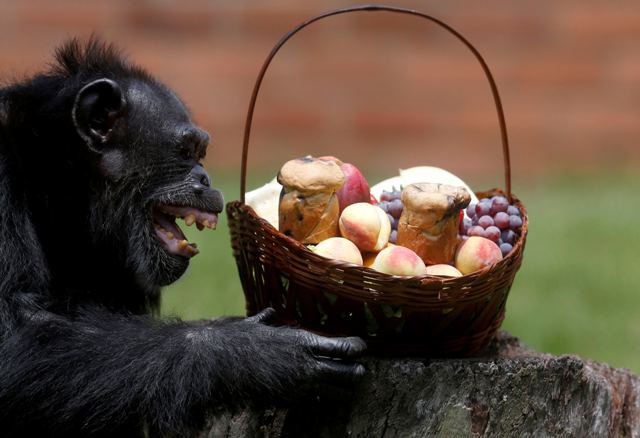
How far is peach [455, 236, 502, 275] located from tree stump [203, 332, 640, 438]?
0.31 m

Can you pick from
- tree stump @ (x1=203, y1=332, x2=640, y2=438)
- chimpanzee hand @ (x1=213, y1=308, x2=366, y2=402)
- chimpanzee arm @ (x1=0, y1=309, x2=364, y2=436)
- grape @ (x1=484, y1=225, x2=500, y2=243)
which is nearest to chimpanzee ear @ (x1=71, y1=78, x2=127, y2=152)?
chimpanzee arm @ (x1=0, y1=309, x2=364, y2=436)

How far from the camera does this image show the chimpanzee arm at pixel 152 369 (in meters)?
3.14

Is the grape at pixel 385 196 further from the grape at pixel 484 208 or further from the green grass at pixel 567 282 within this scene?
the green grass at pixel 567 282

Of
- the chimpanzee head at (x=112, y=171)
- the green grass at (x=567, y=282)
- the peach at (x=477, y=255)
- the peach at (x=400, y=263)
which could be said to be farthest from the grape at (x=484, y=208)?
the green grass at (x=567, y=282)

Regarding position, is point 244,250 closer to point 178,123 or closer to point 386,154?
point 178,123

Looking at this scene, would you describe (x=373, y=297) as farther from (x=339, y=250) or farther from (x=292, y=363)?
(x=292, y=363)

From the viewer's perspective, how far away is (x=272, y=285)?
3395 mm

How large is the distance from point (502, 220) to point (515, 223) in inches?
2.0

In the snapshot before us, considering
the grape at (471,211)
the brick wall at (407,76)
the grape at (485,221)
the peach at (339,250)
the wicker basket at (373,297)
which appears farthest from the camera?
the brick wall at (407,76)

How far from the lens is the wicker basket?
3100 mm

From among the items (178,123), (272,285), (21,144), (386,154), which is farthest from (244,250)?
(386,154)

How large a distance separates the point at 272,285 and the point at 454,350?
0.64 meters

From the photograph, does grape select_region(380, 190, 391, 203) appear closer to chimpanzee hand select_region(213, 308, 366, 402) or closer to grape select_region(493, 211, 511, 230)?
grape select_region(493, 211, 511, 230)

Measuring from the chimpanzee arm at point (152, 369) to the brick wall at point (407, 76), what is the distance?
7.51 metres
